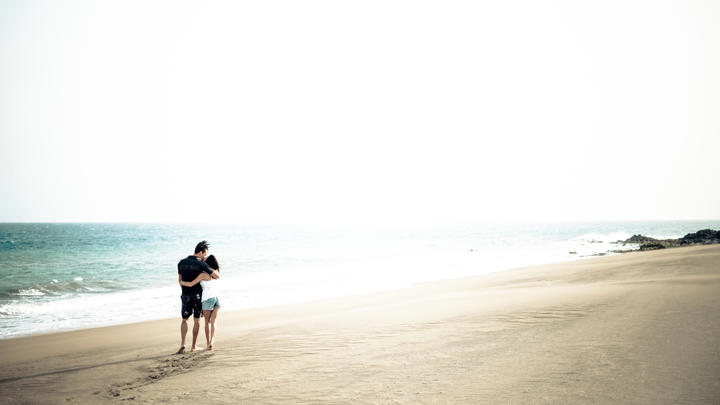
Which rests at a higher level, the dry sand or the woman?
the woman

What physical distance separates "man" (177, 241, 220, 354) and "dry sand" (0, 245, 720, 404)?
23.1 inches

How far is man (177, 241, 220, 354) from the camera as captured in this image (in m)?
7.31

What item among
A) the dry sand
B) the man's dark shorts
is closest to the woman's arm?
the man's dark shorts

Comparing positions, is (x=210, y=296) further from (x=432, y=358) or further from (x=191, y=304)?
(x=432, y=358)

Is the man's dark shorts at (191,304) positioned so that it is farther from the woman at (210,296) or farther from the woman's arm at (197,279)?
the woman's arm at (197,279)

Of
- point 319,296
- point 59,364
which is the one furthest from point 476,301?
point 59,364

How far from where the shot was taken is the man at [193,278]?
7309 millimetres

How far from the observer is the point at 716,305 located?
286 inches

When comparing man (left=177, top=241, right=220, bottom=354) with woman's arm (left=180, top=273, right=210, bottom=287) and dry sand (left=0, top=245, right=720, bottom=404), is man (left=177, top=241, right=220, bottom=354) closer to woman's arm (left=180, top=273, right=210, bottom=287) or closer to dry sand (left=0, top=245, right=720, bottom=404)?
woman's arm (left=180, top=273, right=210, bottom=287)

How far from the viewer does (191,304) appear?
758 centimetres

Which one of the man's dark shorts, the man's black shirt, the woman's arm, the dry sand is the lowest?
the dry sand

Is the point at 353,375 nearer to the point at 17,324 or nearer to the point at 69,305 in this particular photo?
the point at 17,324

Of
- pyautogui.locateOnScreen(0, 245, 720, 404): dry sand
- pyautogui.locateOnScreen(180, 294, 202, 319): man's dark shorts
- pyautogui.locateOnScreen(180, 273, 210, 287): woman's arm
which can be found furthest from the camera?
pyautogui.locateOnScreen(180, 294, 202, 319): man's dark shorts

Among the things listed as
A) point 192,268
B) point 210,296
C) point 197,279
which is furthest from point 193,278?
point 210,296
